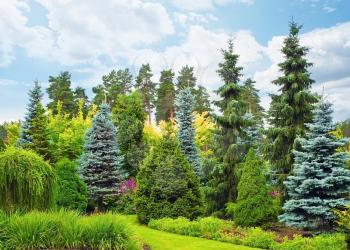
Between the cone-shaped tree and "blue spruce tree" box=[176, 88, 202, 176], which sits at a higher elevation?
"blue spruce tree" box=[176, 88, 202, 176]

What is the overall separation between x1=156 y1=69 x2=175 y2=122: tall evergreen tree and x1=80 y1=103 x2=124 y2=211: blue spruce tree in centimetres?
2822

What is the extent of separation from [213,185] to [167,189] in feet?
9.62

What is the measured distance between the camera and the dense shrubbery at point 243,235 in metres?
12.7

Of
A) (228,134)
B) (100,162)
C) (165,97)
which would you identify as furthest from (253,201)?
(165,97)

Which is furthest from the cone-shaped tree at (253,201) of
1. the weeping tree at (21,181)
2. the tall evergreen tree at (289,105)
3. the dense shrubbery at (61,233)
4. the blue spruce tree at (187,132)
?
the blue spruce tree at (187,132)

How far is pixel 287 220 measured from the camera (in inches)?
594

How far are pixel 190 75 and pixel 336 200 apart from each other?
4720cm

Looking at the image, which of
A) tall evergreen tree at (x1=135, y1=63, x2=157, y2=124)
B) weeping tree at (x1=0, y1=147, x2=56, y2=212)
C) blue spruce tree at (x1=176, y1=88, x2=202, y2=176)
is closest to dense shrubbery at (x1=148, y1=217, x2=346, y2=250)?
weeping tree at (x1=0, y1=147, x2=56, y2=212)

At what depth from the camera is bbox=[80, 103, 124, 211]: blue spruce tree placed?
76.5 ft

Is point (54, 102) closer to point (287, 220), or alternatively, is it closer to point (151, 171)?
point (151, 171)

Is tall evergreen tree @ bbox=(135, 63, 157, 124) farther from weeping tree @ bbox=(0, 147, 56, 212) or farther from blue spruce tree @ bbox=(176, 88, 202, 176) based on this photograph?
weeping tree @ bbox=(0, 147, 56, 212)

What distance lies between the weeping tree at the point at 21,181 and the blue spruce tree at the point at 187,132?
16.6 meters

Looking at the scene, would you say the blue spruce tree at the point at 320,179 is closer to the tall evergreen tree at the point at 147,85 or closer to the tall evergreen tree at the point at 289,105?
the tall evergreen tree at the point at 289,105

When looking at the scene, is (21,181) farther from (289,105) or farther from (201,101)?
(201,101)
